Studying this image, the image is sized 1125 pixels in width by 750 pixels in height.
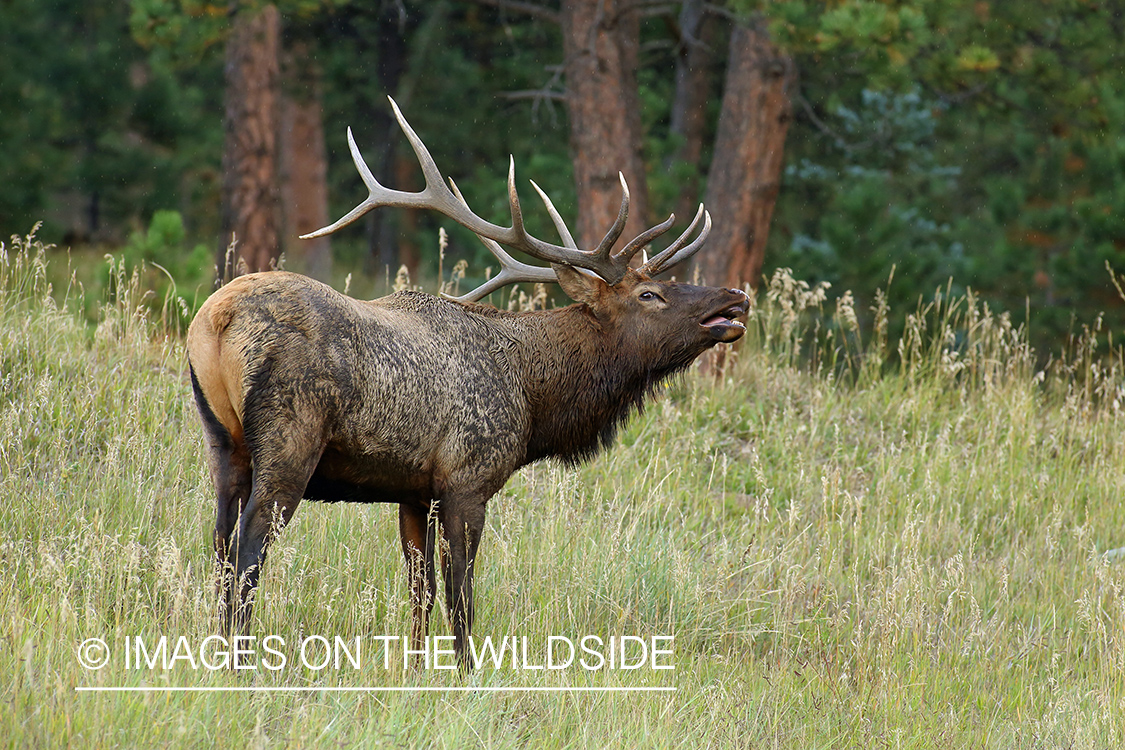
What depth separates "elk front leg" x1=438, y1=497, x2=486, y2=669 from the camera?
427 cm

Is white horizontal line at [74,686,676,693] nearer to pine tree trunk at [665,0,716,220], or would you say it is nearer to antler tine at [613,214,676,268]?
antler tine at [613,214,676,268]

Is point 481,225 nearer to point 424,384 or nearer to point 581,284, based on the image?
point 581,284

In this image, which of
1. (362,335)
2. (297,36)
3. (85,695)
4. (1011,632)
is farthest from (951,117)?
(85,695)

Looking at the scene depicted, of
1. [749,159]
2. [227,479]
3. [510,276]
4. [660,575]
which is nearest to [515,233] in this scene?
[510,276]

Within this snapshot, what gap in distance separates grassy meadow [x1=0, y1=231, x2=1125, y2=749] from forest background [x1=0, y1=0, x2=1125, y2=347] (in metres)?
1.99

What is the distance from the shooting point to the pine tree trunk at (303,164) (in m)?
15.7

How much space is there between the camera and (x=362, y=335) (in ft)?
13.4

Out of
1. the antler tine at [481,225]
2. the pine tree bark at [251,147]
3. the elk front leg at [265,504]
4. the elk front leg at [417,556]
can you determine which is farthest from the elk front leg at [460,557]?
the pine tree bark at [251,147]

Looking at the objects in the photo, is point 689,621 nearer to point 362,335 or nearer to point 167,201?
point 362,335

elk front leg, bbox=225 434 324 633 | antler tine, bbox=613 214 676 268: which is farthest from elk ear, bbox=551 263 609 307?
elk front leg, bbox=225 434 324 633

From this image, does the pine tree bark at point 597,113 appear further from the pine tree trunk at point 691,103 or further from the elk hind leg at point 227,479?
the elk hind leg at point 227,479

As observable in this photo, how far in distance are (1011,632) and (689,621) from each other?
1.62 metres

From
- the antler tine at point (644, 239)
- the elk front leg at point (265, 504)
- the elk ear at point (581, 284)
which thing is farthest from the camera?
the elk ear at point (581, 284)

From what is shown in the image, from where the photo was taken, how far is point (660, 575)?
5.45 m
